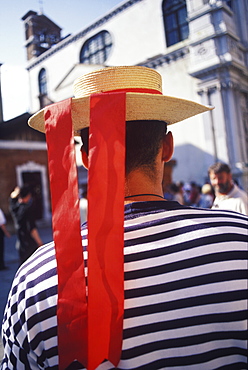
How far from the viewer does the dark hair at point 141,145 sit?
106 centimetres

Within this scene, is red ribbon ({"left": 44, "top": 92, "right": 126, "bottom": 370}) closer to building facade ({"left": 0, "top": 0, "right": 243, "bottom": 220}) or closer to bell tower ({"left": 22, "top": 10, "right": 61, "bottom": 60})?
building facade ({"left": 0, "top": 0, "right": 243, "bottom": 220})

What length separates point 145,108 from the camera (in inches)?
42.9

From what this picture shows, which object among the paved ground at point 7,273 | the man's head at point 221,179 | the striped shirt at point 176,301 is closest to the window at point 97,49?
the paved ground at point 7,273

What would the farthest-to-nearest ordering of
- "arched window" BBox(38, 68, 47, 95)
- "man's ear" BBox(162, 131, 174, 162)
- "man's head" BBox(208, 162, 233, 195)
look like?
1. "arched window" BBox(38, 68, 47, 95)
2. "man's head" BBox(208, 162, 233, 195)
3. "man's ear" BBox(162, 131, 174, 162)

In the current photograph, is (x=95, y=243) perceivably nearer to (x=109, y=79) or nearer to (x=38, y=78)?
(x=109, y=79)

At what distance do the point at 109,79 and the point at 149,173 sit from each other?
0.37 m

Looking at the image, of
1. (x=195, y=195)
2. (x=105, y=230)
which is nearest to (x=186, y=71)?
(x=195, y=195)

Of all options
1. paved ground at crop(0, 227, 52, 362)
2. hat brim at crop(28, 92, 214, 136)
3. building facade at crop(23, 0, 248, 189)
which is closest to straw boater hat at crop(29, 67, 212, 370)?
hat brim at crop(28, 92, 214, 136)

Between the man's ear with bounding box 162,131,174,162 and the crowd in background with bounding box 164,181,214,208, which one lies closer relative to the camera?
the man's ear with bounding box 162,131,174,162

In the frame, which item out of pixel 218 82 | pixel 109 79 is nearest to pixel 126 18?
pixel 218 82

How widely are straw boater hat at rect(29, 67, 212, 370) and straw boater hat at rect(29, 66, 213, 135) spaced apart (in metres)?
0.13

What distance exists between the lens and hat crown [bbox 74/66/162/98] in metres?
1.12

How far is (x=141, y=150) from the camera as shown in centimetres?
107

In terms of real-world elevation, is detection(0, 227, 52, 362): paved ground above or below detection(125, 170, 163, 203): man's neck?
below
